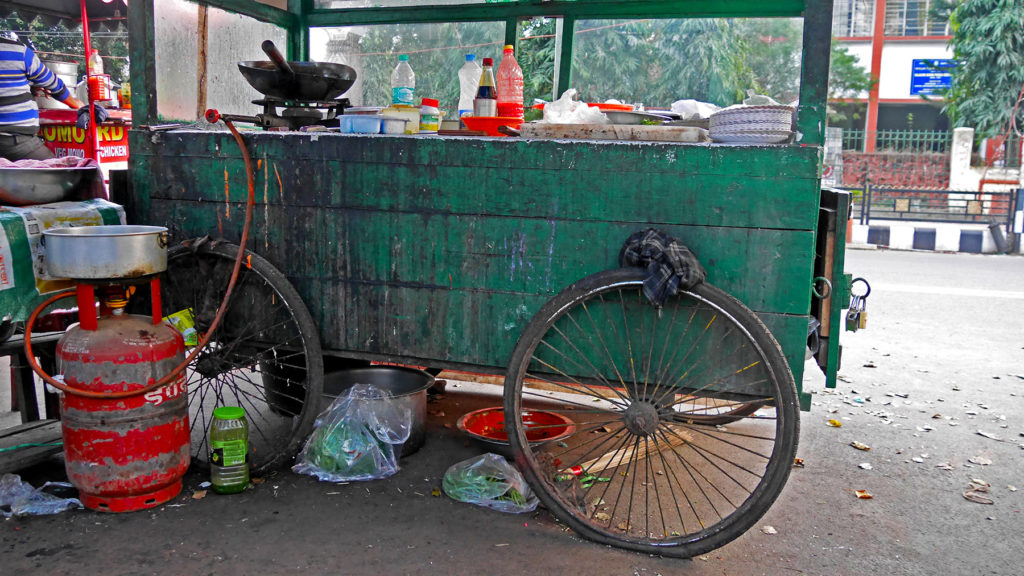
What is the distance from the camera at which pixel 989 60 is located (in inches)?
755

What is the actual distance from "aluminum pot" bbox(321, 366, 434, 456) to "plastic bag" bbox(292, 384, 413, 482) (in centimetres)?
10

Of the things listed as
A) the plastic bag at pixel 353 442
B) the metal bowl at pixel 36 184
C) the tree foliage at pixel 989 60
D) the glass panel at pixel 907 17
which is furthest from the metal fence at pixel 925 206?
the metal bowl at pixel 36 184

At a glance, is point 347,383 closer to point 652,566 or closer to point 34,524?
point 34,524

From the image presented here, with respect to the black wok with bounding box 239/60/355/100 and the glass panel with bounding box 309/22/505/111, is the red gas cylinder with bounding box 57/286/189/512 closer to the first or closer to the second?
the black wok with bounding box 239/60/355/100

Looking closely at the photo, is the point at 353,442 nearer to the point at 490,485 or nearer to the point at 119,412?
the point at 490,485

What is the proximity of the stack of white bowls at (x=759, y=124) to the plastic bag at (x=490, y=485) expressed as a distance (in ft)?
5.25

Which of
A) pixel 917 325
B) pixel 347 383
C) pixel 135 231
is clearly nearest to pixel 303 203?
pixel 135 231

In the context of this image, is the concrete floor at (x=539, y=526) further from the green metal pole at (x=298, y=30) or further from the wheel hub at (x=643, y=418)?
the green metal pole at (x=298, y=30)

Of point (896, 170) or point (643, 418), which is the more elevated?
point (896, 170)

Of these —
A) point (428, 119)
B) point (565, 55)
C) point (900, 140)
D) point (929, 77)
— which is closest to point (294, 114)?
point (428, 119)

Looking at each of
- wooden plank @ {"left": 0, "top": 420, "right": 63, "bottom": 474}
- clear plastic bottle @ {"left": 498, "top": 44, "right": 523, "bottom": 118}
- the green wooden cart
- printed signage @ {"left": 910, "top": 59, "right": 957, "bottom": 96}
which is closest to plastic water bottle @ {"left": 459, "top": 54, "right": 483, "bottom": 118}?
clear plastic bottle @ {"left": 498, "top": 44, "right": 523, "bottom": 118}

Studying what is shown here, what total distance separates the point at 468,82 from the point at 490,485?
90.4 inches

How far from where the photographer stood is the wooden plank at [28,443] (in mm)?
3156

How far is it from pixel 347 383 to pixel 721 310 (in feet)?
6.72
